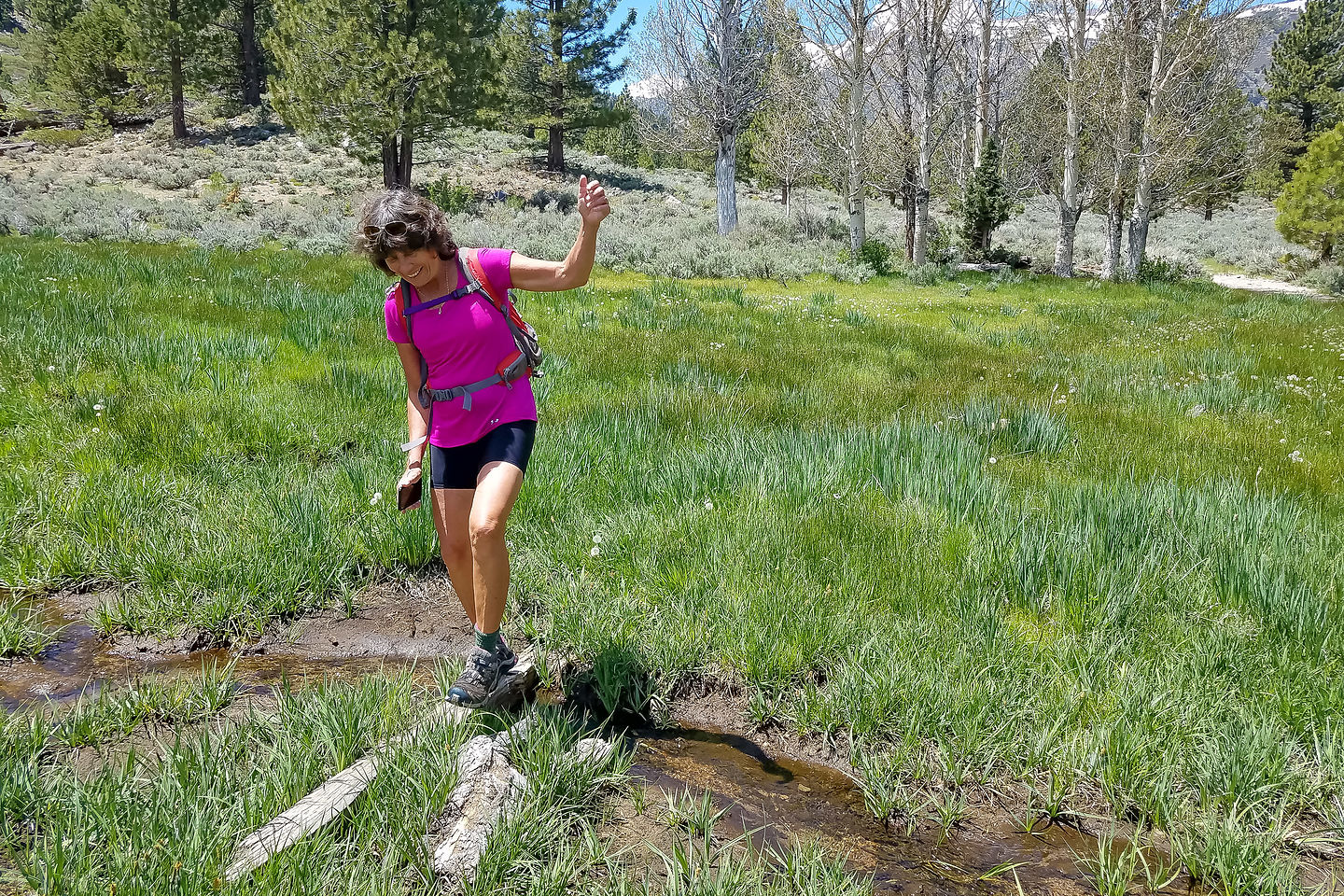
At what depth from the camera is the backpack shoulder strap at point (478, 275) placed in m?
3.01

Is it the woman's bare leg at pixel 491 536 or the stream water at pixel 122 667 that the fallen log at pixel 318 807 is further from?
the stream water at pixel 122 667

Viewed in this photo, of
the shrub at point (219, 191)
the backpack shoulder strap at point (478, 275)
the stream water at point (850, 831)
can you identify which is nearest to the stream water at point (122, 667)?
the stream water at point (850, 831)

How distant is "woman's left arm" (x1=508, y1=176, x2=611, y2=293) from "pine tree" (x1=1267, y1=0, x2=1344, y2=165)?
5815 cm

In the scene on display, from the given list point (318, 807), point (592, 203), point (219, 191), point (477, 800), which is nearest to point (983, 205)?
point (592, 203)

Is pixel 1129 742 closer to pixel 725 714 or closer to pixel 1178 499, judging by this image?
pixel 725 714

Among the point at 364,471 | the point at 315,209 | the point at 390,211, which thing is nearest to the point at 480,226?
the point at 315,209

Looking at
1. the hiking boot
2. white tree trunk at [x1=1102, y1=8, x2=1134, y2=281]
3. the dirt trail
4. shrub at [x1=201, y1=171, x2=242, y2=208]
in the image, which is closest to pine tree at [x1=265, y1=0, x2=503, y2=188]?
shrub at [x1=201, y1=171, x2=242, y2=208]

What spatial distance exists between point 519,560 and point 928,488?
2.26 metres

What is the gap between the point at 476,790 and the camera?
2377mm

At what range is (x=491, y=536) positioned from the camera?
2.78 m

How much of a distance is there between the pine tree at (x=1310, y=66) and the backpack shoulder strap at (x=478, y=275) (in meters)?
58.4

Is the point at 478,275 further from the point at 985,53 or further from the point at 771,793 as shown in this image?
the point at 985,53

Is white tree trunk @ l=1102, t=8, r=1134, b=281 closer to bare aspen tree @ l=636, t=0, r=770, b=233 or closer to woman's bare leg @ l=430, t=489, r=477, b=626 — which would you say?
bare aspen tree @ l=636, t=0, r=770, b=233

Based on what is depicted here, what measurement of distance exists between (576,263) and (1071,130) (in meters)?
20.8
